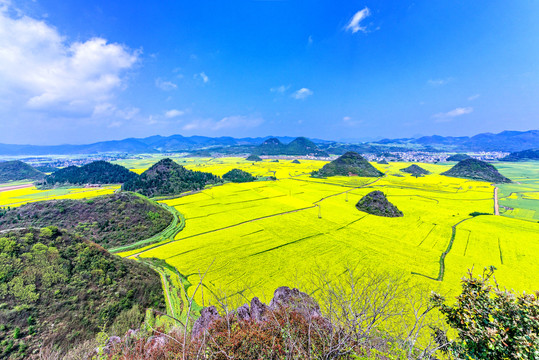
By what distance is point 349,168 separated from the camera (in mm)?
124938

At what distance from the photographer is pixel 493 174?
10388cm

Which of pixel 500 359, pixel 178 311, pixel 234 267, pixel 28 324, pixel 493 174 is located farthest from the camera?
pixel 493 174

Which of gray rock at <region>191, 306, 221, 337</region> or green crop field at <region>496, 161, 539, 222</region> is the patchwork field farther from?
green crop field at <region>496, 161, 539, 222</region>

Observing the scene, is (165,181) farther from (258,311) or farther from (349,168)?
(349,168)

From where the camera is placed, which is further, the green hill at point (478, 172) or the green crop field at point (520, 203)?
the green hill at point (478, 172)

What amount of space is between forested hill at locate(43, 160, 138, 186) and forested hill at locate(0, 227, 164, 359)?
90981 mm

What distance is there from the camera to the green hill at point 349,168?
12212 cm

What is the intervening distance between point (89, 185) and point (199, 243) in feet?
325

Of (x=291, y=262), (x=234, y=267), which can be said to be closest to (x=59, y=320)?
(x=234, y=267)

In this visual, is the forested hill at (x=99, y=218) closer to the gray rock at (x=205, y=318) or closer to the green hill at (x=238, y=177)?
the gray rock at (x=205, y=318)

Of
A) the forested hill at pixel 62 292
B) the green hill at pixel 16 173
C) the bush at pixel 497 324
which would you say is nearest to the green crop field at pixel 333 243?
the forested hill at pixel 62 292

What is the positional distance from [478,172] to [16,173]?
290 m

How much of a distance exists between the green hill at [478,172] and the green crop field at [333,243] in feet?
151

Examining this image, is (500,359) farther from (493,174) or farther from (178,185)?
(493,174)
